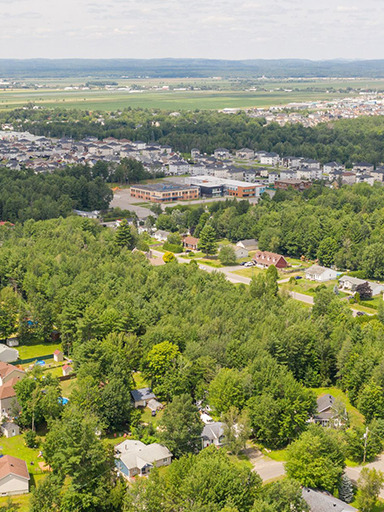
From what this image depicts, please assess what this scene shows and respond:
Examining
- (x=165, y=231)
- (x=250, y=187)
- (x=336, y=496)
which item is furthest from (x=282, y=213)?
(x=336, y=496)

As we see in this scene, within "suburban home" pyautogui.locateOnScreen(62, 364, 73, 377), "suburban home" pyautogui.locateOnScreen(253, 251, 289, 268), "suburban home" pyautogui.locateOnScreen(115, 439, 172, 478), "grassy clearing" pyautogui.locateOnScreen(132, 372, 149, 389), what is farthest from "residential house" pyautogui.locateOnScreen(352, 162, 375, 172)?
"suburban home" pyautogui.locateOnScreen(115, 439, 172, 478)

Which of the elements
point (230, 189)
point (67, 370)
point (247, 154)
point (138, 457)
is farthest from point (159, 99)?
point (138, 457)

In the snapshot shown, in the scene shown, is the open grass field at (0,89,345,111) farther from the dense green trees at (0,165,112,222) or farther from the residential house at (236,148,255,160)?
the dense green trees at (0,165,112,222)

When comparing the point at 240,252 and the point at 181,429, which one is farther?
the point at 240,252

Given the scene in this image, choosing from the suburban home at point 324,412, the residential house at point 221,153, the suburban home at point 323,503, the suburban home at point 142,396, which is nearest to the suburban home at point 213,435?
the suburban home at point 142,396

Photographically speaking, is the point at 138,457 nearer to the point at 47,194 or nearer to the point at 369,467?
the point at 369,467

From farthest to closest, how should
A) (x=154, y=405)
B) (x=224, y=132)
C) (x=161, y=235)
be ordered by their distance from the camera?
1. (x=224, y=132)
2. (x=161, y=235)
3. (x=154, y=405)
